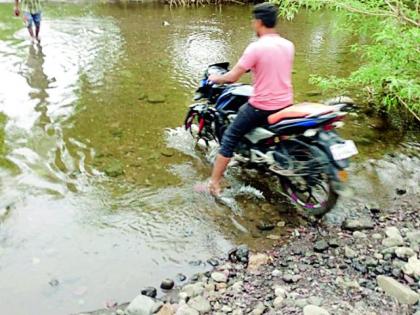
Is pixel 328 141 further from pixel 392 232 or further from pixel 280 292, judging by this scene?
pixel 280 292

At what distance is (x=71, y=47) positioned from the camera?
10133 millimetres

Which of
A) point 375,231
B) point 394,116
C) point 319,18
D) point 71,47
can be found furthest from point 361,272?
point 319,18

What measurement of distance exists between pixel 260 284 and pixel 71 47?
26.2ft

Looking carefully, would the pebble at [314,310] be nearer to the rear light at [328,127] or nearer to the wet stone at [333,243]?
the wet stone at [333,243]

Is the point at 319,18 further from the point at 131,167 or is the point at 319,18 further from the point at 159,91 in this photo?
the point at 131,167

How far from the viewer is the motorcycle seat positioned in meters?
4.35

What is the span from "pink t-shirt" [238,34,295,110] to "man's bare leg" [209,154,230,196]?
0.71 m

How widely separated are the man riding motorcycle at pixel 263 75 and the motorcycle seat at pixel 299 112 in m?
0.07

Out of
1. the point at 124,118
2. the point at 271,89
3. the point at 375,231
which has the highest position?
the point at 271,89

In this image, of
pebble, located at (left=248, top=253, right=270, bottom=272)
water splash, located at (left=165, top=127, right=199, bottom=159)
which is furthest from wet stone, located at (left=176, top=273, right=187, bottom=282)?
water splash, located at (left=165, top=127, right=199, bottom=159)

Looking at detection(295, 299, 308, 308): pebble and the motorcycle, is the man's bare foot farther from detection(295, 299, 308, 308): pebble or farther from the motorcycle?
detection(295, 299, 308, 308): pebble

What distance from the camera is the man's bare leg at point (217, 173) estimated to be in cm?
491

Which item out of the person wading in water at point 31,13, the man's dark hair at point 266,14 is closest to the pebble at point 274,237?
the man's dark hair at point 266,14

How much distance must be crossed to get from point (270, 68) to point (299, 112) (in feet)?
1.65
